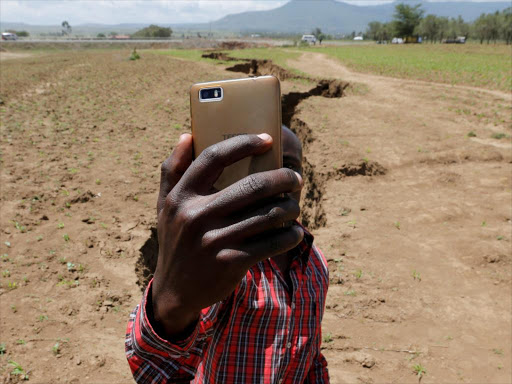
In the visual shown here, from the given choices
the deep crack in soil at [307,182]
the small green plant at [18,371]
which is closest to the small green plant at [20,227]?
the deep crack in soil at [307,182]

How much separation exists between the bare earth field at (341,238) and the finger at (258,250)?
280 centimetres

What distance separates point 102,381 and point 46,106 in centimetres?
1211

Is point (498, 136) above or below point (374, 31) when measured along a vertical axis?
below

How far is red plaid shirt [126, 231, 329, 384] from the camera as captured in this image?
1.23 metres

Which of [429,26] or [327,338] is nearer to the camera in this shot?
[327,338]

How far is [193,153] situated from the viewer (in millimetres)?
1160

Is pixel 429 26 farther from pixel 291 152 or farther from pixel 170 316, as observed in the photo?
pixel 170 316

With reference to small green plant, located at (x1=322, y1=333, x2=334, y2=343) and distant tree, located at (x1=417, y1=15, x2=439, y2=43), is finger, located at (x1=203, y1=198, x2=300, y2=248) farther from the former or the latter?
distant tree, located at (x1=417, y1=15, x2=439, y2=43)

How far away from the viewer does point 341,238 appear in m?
5.25

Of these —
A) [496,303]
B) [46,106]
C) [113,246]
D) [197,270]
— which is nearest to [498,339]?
[496,303]

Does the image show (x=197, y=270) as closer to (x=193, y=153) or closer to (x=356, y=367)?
(x=193, y=153)

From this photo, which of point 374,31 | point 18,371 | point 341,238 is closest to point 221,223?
point 18,371

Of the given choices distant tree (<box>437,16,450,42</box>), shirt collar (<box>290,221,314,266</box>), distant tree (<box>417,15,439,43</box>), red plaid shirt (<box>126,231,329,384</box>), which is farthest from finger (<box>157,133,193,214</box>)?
distant tree (<box>437,16,450,42</box>)

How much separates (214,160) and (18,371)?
3.22m
